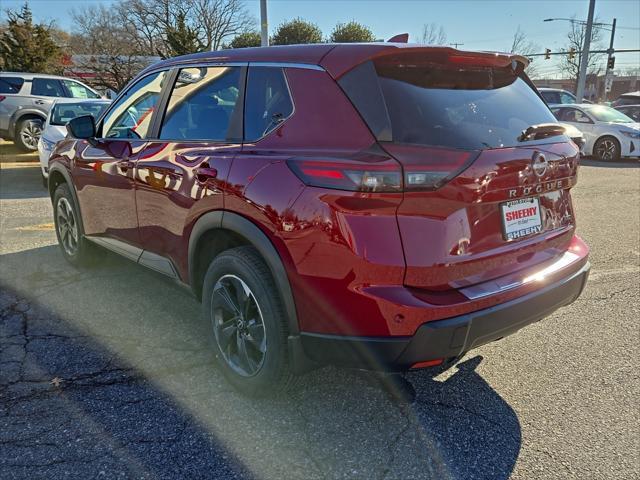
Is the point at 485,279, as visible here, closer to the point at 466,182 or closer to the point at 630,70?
the point at 466,182

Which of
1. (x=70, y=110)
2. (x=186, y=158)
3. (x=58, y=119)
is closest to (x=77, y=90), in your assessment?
(x=70, y=110)

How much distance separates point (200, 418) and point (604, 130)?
45.7ft

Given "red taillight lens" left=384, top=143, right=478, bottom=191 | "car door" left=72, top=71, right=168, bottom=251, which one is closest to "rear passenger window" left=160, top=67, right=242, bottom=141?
"car door" left=72, top=71, right=168, bottom=251

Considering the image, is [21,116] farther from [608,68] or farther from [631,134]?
[608,68]

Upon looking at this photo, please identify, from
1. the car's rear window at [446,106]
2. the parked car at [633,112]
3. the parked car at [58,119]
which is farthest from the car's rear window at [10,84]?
the parked car at [633,112]

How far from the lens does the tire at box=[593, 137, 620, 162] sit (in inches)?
518

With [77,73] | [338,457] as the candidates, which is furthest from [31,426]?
[77,73]

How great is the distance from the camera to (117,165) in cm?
363

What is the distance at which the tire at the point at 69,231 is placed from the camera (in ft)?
14.9

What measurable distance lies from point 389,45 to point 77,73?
1170 inches

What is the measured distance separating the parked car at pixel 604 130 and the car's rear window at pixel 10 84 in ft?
45.0

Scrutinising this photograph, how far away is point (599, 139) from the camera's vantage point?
13430mm

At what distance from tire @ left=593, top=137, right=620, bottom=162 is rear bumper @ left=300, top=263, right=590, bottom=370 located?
1284cm

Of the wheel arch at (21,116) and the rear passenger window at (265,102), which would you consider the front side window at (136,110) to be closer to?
the rear passenger window at (265,102)
